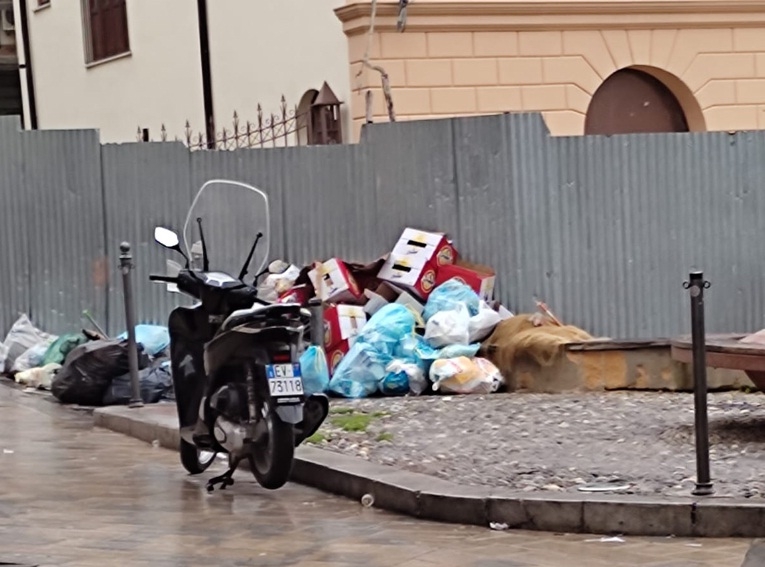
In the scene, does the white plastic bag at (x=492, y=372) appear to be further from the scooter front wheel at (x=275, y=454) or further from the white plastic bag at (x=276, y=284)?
the scooter front wheel at (x=275, y=454)

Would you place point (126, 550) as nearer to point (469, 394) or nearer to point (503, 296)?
point (469, 394)

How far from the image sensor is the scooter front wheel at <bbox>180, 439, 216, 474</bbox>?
868 cm

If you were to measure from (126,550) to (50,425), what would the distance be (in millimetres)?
4587

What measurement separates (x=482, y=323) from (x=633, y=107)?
20.1 ft

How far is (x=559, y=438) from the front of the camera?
28.6 feet

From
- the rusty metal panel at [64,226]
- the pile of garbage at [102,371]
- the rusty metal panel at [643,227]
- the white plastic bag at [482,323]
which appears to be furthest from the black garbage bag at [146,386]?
the rusty metal panel at [643,227]

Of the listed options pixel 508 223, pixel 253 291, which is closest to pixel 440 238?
pixel 508 223

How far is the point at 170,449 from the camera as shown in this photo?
32.6 ft

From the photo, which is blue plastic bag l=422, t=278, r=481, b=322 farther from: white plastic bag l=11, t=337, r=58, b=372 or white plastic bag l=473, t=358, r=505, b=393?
white plastic bag l=11, t=337, r=58, b=372

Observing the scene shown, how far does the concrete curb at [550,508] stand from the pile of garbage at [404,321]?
9.53ft

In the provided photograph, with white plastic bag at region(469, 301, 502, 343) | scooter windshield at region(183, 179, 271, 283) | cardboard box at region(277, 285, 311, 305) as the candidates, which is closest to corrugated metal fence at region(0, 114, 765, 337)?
white plastic bag at region(469, 301, 502, 343)

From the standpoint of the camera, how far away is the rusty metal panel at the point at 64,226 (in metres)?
14.2

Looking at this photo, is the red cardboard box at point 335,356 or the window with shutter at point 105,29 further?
Answer: the window with shutter at point 105,29

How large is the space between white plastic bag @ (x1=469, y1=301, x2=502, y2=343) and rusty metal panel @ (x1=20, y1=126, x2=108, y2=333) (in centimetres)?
457
